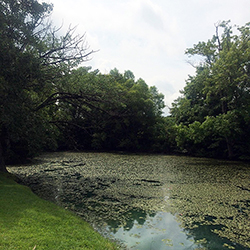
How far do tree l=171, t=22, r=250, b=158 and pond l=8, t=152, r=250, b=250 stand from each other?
5.53 metres

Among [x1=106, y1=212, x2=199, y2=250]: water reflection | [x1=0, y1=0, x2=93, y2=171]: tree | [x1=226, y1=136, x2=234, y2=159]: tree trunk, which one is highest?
[x1=0, y1=0, x2=93, y2=171]: tree

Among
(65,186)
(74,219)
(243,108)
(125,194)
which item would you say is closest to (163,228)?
(74,219)

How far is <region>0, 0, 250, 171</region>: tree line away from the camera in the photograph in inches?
318

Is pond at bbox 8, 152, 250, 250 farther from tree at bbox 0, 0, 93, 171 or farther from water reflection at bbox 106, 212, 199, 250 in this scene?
tree at bbox 0, 0, 93, 171

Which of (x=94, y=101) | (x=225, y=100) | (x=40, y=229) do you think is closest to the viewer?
(x=40, y=229)

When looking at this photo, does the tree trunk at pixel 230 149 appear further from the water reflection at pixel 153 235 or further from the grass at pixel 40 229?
the grass at pixel 40 229

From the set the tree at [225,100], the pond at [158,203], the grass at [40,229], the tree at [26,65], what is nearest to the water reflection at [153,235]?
the pond at [158,203]

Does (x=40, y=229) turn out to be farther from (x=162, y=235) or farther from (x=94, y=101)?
(x=94, y=101)

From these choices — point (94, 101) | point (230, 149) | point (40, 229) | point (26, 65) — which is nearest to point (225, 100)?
point (230, 149)

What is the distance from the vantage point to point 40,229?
4.29 m

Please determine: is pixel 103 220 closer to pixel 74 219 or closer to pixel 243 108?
pixel 74 219

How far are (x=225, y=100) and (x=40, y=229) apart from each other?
17334 mm

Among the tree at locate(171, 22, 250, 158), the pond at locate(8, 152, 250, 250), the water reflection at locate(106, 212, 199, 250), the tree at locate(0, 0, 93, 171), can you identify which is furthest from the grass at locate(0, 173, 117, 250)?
the tree at locate(171, 22, 250, 158)

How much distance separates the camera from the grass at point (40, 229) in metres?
3.79
